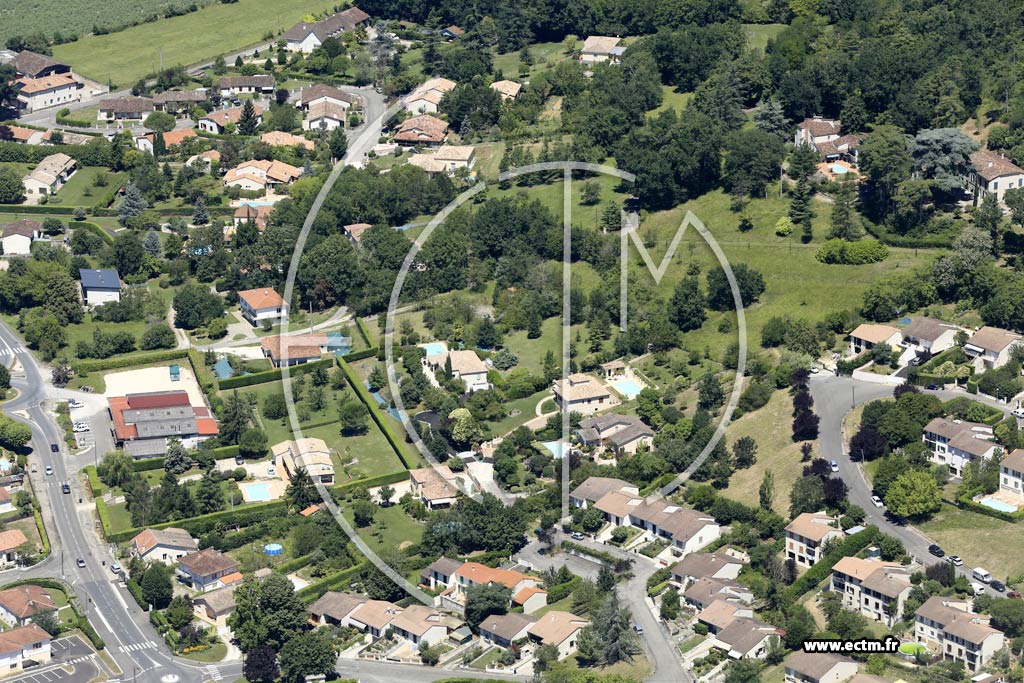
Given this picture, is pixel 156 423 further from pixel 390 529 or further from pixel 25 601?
pixel 25 601

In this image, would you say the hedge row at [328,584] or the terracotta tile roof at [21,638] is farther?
the hedge row at [328,584]

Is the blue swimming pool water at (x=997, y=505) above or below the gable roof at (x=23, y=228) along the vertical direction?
below

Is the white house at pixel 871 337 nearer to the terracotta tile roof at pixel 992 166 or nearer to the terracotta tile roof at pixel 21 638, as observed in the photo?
the terracotta tile roof at pixel 992 166

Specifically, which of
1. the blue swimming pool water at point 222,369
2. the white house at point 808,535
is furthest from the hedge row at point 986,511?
the blue swimming pool water at point 222,369

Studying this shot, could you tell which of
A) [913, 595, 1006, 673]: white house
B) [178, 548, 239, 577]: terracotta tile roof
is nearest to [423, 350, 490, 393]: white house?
[178, 548, 239, 577]: terracotta tile roof

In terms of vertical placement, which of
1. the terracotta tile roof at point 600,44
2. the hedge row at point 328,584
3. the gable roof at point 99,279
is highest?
the terracotta tile roof at point 600,44

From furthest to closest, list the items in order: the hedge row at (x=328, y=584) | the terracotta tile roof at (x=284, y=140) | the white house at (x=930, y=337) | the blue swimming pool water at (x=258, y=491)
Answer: the terracotta tile roof at (x=284, y=140)
the white house at (x=930, y=337)
the blue swimming pool water at (x=258, y=491)
the hedge row at (x=328, y=584)

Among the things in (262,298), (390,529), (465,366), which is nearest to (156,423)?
(390,529)
